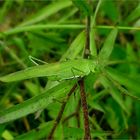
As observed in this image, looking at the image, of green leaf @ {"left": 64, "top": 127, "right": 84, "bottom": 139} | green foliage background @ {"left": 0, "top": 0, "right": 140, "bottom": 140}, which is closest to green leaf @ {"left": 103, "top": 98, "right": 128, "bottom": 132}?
green foliage background @ {"left": 0, "top": 0, "right": 140, "bottom": 140}

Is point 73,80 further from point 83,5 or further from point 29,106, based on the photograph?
point 83,5

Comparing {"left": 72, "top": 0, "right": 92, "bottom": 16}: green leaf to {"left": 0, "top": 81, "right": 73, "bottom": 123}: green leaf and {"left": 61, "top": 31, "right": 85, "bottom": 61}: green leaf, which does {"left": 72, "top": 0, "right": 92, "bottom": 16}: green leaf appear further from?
{"left": 0, "top": 81, "right": 73, "bottom": 123}: green leaf

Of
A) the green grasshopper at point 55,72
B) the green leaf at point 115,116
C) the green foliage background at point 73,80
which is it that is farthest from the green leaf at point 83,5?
the green leaf at point 115,116

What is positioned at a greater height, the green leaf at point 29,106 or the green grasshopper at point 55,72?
the green grasshopper at point 55,72

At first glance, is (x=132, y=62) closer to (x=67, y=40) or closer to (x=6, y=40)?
(x=67, y=40)

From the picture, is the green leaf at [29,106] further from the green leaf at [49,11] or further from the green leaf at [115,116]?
the green leaf at [49,11]
